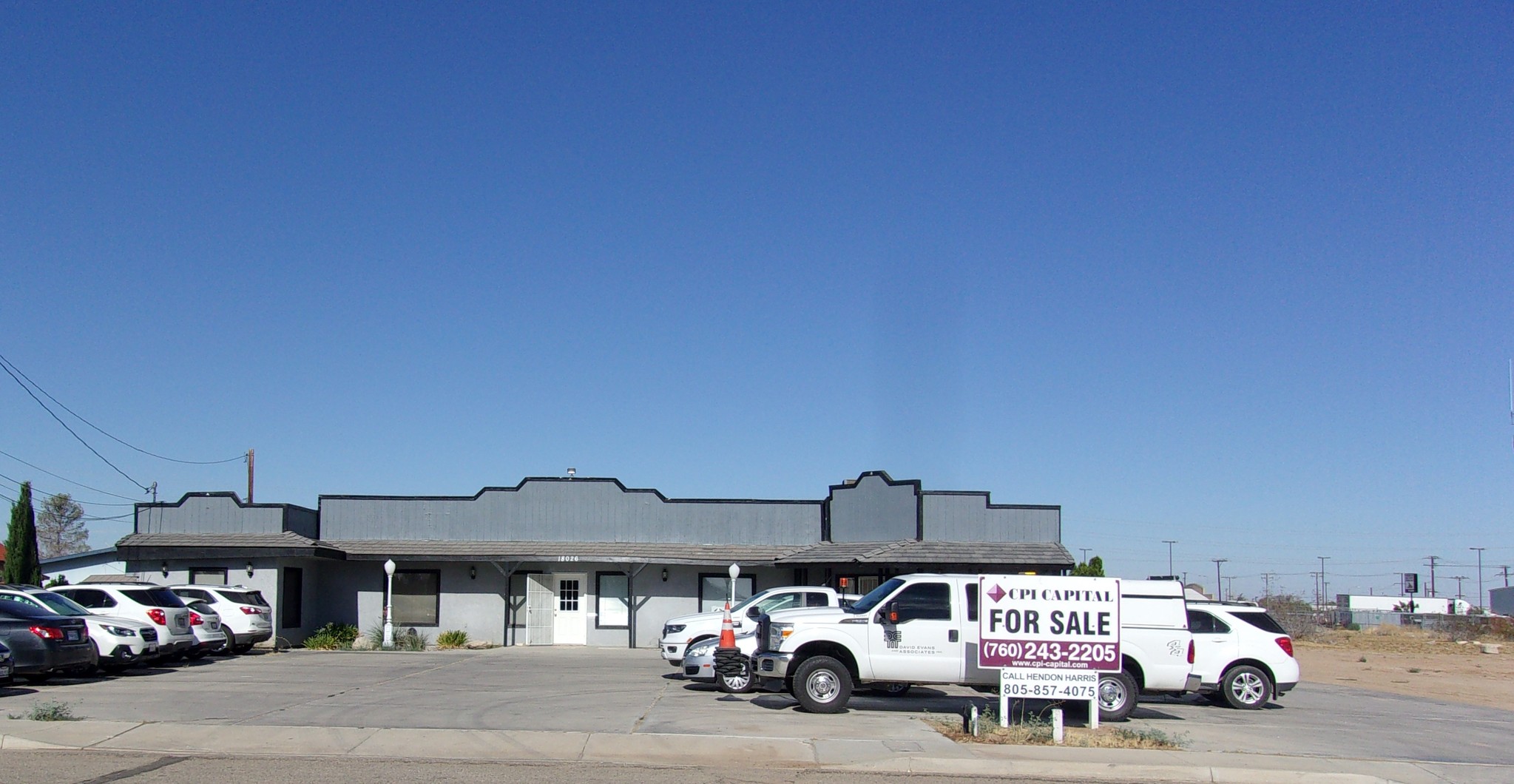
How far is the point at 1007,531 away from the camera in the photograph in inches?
1246

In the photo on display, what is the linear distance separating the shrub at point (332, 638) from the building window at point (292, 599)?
62 cm

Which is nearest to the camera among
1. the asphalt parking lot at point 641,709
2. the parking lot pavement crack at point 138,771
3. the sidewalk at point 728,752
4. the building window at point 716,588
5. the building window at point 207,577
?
the parking lot pavement crack at point 138,771

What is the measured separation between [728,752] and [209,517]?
2472 cm

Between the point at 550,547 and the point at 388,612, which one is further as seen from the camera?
the point at 550,547

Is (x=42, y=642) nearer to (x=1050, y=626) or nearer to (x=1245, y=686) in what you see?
(x=1050, y=626)

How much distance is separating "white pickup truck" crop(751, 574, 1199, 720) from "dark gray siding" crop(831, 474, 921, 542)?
1453 cm

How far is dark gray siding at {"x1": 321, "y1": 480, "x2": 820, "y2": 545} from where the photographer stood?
33844 millimetres

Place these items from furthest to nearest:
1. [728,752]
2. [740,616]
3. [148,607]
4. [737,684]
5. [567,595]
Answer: [567,595], [148,607], [740,616], [737,684], [728,752]

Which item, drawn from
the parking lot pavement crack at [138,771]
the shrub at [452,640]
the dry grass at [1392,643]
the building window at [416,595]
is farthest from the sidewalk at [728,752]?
the dry grass at [1392,643]

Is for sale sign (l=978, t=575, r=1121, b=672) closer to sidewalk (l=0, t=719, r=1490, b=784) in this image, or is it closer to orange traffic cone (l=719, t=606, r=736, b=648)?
sidewalk (l=0, t=719, r=1490, b=784)

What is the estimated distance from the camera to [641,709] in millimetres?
16938

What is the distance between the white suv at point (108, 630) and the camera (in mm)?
20438

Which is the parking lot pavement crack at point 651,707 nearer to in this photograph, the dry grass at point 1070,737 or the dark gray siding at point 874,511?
the dry grass at point 1070,737

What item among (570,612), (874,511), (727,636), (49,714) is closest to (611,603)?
(570,612)
